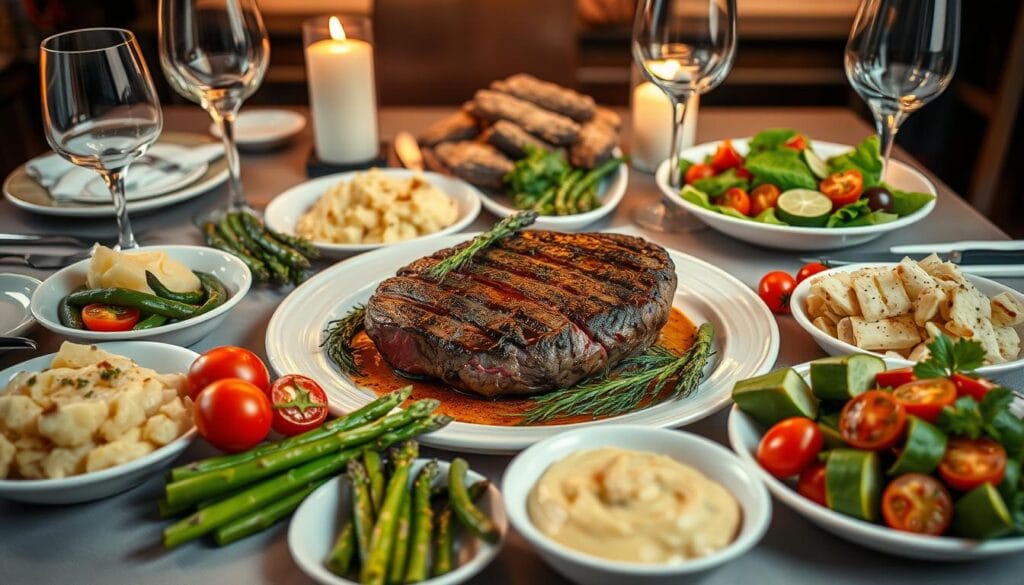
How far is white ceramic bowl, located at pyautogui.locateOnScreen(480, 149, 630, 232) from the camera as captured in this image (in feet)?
11.4

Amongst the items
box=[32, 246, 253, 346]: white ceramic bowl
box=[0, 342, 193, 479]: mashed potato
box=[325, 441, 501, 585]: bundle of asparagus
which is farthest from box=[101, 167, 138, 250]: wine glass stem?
box=[325, 441, 501, 585]: bundle of asparagus

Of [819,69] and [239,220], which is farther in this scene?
[819,69]

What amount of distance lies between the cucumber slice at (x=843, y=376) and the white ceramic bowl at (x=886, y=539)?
0.85ft

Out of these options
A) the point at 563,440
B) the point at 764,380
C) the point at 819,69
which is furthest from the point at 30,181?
the point at 819,69

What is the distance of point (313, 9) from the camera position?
Answer: 7824 millimetres

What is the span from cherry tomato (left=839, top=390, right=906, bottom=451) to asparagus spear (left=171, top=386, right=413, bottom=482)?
103cm

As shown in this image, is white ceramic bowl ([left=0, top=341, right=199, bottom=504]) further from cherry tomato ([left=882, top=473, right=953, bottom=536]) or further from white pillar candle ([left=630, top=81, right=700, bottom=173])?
white pillar candle ([left=630, top=81, right=700, bottom=173])

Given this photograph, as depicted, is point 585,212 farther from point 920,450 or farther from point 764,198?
point 920,450

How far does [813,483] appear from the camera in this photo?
190cm

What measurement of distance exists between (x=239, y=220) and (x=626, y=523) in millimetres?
2240

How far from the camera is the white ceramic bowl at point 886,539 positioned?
1734 millimetres

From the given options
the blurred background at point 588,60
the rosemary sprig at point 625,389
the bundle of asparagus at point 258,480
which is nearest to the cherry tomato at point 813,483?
the rosemary sprig at point 625,389

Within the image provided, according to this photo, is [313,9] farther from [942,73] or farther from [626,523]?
[626,523]

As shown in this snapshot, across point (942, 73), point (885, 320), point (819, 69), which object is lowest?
point (819, 69)
